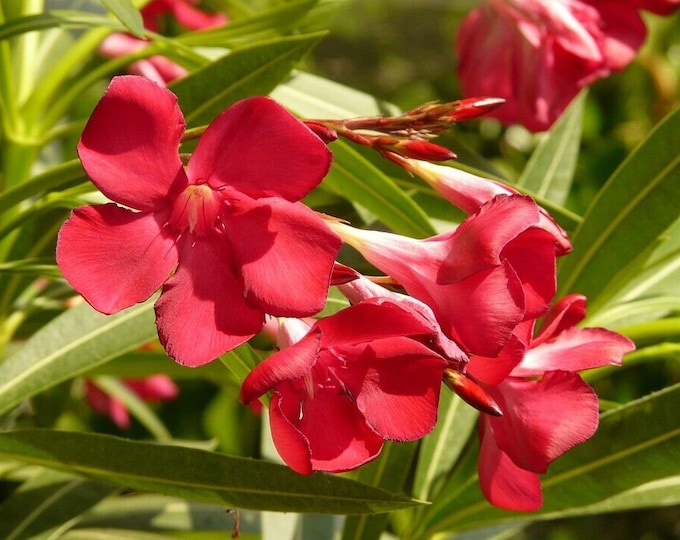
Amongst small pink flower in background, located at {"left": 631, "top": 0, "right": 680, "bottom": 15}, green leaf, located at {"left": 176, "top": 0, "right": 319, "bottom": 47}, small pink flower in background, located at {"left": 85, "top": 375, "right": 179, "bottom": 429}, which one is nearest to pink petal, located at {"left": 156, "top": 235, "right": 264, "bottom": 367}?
green leaf, located at {"left": 176, "top": 0, "right": 319, "bottom": 47}

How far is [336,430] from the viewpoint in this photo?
65 cm

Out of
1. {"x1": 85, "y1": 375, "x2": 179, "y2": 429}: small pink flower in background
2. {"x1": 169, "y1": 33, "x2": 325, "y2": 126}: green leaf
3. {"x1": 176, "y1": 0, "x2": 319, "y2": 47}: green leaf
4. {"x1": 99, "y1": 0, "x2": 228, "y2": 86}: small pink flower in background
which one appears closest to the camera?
{"x1": 169, "y1": 33, "x2": 325, "y2": 126}: green leaf

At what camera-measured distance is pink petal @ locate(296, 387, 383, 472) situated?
25.2 inches

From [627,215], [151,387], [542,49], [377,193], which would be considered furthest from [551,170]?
[151,387]

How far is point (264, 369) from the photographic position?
23.6 inches

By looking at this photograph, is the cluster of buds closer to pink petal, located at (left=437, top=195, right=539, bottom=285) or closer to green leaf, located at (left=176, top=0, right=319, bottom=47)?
pink petal, located at (left=437, top=195, right=539, bottom=285)

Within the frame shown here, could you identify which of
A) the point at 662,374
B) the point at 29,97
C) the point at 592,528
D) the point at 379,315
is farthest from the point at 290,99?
the point at 592,528

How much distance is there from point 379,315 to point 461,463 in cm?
45

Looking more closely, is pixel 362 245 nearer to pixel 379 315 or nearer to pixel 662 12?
pixel 379 315

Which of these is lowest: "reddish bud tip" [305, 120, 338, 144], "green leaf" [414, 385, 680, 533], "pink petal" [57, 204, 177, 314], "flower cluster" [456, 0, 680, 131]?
"green leaf" [414, 385, 680, 533]

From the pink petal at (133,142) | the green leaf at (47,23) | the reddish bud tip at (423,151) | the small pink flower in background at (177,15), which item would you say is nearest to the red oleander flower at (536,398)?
the reddish bud tip at (423,151)

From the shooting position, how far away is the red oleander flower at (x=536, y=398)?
0.68 m

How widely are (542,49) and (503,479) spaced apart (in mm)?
583

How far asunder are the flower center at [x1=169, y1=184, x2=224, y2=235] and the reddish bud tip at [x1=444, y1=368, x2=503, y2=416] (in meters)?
0.17
